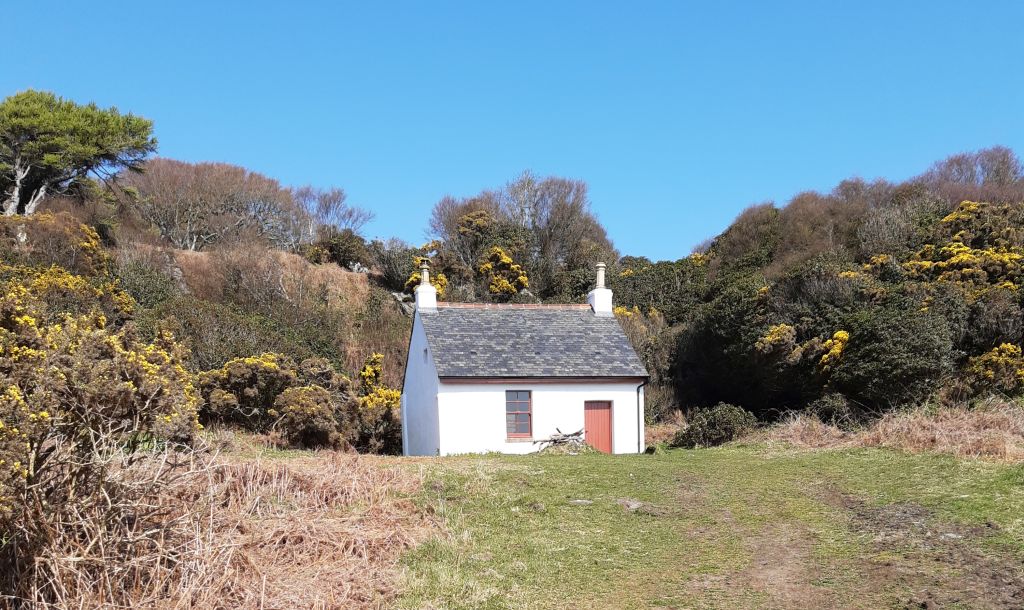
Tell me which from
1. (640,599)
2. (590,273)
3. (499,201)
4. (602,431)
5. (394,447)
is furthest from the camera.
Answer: (499,201)

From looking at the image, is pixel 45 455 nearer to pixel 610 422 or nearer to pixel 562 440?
pixel 562 440

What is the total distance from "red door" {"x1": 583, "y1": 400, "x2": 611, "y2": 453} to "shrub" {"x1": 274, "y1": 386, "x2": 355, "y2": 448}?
7094 millimetres

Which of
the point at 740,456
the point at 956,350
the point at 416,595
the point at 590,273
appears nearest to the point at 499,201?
the point at 590,273

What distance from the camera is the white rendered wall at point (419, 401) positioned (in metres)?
22.1

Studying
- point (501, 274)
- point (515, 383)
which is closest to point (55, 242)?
point (515, 383)

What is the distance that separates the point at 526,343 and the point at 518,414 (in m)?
2.28

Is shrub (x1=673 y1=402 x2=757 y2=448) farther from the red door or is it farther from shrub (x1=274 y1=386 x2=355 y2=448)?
shrub (x1=274 y1=386 x2=355 y2=448)

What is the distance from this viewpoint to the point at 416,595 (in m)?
8.77

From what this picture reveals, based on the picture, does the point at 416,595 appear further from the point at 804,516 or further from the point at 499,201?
the point at 499,201

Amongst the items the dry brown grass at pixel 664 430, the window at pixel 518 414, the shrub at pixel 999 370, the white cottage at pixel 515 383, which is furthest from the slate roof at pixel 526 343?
the shrub at pixel 999 370

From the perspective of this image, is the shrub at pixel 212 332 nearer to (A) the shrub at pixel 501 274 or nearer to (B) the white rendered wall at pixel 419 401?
(B) the white rendered wall at pixel 419 401

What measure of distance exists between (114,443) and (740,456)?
1295 centimetres

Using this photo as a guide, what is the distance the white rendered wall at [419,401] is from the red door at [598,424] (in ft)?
13.5

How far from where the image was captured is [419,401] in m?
23.7
